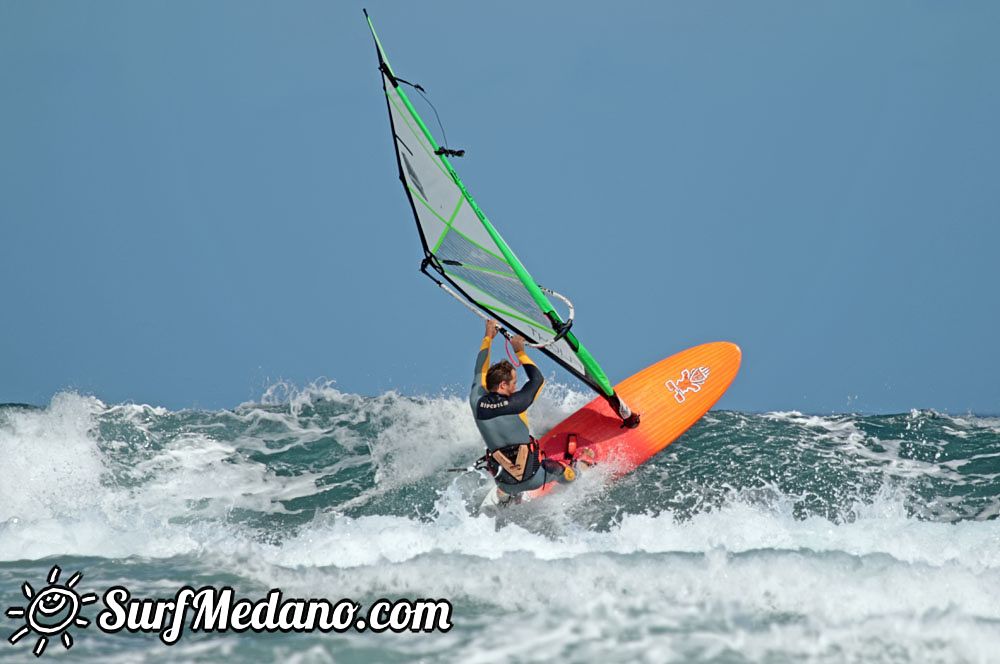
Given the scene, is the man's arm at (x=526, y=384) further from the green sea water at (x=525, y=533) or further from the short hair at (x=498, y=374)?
the green sea water at (x=525, y=533)

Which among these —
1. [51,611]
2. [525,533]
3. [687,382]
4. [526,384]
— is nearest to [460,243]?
[526,384]

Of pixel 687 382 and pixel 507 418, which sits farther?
pixel 687 382

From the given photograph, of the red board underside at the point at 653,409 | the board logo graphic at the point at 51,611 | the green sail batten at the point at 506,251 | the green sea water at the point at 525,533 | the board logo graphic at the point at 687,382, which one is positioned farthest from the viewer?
the board logo graphic at the point at 687,382

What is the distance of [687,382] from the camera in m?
7.84

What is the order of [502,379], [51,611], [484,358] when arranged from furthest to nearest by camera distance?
[484,358], [502,379], [51,611]

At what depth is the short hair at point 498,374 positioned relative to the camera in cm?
573

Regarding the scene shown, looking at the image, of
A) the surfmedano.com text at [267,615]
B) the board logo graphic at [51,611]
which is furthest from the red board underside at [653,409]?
the board logo graphic at [51,611]

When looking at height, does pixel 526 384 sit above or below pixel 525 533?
above

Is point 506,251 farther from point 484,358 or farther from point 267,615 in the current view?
point 267,615

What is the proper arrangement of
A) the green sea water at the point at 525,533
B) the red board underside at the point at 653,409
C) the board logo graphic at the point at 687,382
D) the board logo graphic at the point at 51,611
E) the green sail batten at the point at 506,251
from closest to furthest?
the green sea water at the point at 525,533
the board logo graphic at the point at 51,611
the green sail batten at the point at 506,251
the red board underside at the point at 653,409
the board logo graphic at the point at 687,382

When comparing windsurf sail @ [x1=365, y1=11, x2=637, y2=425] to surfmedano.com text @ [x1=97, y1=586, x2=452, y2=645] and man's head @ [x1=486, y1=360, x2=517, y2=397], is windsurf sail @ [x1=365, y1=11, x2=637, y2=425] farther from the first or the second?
surfmedano.com text @ [x1=97, y1=586, x2=452, y2=645]

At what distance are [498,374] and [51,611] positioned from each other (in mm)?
2946

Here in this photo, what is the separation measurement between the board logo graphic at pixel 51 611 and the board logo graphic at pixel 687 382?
200 inches

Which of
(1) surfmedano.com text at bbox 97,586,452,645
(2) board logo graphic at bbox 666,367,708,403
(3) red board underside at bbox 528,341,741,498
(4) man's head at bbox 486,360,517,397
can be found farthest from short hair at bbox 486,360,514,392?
(2) board logo graphic at bbox 666,367,708,403
